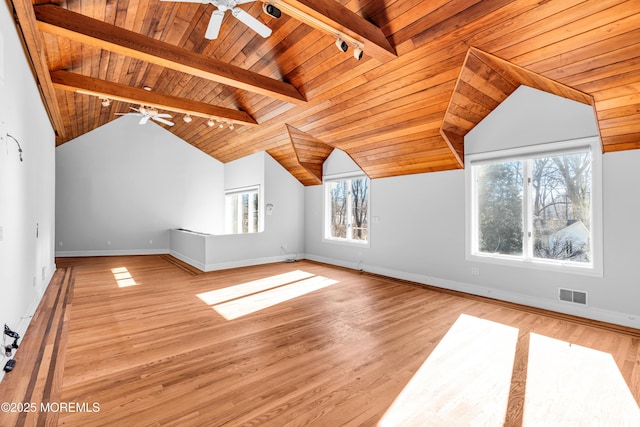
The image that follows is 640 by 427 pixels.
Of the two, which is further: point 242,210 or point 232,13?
point 242,210

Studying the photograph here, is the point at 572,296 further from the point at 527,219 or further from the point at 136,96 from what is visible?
the point at 136,96

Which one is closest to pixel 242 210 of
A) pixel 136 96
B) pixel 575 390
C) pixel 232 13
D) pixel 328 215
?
pixel 328 215

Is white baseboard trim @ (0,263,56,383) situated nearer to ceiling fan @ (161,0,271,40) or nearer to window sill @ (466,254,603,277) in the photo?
ceiling fan @ (161,0,271,40)

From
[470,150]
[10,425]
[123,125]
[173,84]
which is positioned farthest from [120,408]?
[123,125]

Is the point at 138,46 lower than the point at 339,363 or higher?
higher

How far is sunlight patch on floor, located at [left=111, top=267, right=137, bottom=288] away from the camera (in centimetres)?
522

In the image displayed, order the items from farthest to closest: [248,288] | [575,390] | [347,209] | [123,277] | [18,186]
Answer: [347,209], [123,277], [248,288], [18,186], [575,390]

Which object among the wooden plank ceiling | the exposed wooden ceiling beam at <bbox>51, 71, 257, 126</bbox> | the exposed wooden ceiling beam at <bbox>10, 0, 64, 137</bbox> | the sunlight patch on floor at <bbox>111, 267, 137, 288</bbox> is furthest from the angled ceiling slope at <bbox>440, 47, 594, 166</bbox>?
the sunlight patch on floor at <bbox>111, 267, 137, 288</bbox>

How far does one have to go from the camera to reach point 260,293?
4715mm

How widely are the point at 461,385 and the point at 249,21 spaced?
135 inches

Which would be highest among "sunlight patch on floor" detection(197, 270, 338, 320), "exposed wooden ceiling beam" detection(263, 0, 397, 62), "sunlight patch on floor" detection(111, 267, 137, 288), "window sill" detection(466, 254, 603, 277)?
"exposed wooden ceiling beam" detection(263, 0, 397, 62)

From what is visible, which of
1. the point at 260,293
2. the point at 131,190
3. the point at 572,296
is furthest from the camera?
the point at 131,190

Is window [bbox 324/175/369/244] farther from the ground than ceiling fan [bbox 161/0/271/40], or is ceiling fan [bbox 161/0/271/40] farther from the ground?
ceiling fan [bbox 161/0/271/40]

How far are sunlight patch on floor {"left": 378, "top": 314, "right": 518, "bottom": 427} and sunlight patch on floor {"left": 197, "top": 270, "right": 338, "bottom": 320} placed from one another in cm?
222
